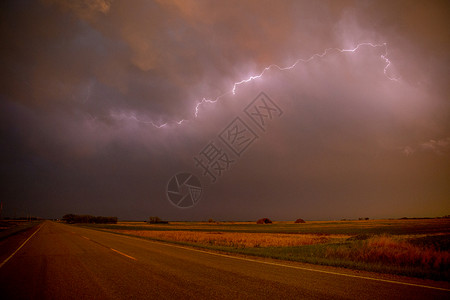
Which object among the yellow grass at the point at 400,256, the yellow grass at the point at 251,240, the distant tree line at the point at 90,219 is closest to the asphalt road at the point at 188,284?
the yellow grass at the point at 400,256

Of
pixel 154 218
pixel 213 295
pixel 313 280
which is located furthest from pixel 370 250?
pixel 154 218

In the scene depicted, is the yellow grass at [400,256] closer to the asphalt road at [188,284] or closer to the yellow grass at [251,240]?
the asphalt road at [188,284]

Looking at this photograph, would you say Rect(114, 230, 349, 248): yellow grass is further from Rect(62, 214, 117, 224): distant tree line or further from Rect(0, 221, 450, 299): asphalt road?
Rect(62, 214, 117, 224): distant tree line

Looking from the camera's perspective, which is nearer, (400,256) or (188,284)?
(188,284)

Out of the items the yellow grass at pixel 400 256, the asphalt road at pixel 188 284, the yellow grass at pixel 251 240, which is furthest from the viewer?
the yellow grass at pixel 251 240

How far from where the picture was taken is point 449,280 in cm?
704

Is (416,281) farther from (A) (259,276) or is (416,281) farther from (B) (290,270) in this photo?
(A) (259,276)

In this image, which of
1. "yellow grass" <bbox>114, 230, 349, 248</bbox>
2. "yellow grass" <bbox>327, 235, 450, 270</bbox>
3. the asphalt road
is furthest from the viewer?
"yellow grass" <bbox>114, 230, 349, 248</bbox>

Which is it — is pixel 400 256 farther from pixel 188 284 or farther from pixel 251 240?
pixel 251 240

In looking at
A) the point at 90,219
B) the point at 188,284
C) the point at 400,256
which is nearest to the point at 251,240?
the point at 400,256

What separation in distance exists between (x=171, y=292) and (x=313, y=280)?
12.2 ft

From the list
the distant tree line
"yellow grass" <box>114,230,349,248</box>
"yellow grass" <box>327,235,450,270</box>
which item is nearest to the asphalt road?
"yellow grass" <box>327,235,450,270</box>

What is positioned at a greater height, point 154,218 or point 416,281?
point 416,281

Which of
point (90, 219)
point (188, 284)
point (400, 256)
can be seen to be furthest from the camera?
point (90, 219)
